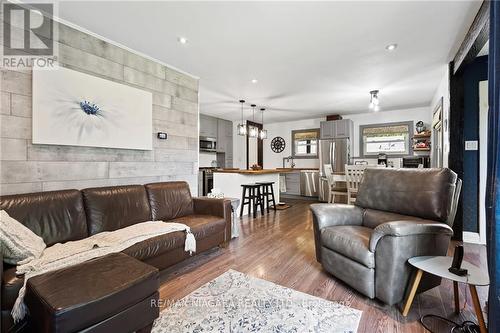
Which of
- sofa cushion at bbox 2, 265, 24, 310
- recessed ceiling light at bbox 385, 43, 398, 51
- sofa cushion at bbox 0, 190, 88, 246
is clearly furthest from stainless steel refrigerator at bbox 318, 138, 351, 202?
sofa cushion at bbox 2, 265, 24, 310

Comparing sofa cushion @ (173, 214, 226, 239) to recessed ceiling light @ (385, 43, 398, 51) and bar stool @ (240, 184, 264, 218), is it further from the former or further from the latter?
recessed ceiling light @ (385, 43, 398, 51)

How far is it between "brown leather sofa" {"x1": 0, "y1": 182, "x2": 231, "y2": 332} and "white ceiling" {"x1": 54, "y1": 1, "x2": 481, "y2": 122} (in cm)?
170

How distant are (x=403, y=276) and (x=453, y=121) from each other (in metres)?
2.60

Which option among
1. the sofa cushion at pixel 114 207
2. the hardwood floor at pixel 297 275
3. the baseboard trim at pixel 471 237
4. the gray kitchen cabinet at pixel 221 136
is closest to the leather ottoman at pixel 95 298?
the hardwood floor at pixel 297 275

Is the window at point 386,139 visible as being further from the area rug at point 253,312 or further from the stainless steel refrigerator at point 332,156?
the area rug at point 253,312

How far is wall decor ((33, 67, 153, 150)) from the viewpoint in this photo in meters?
2.12

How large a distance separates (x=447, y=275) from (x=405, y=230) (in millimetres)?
333

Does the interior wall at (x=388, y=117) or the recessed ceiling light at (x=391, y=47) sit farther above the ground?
the recessed ceiling light at (x=391, y=47)

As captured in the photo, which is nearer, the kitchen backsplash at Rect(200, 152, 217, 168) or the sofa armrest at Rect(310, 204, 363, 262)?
the sofa armrest at Rect(310, 204, 363, 262)

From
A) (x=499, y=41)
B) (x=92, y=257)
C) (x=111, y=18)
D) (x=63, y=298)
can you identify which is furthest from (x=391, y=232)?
(x=111, y=18)

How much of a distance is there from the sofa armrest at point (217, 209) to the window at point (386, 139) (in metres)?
5.11

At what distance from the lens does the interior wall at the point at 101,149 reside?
2.00m

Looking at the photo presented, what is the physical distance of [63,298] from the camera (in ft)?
3.63

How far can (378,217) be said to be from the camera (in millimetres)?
2271
